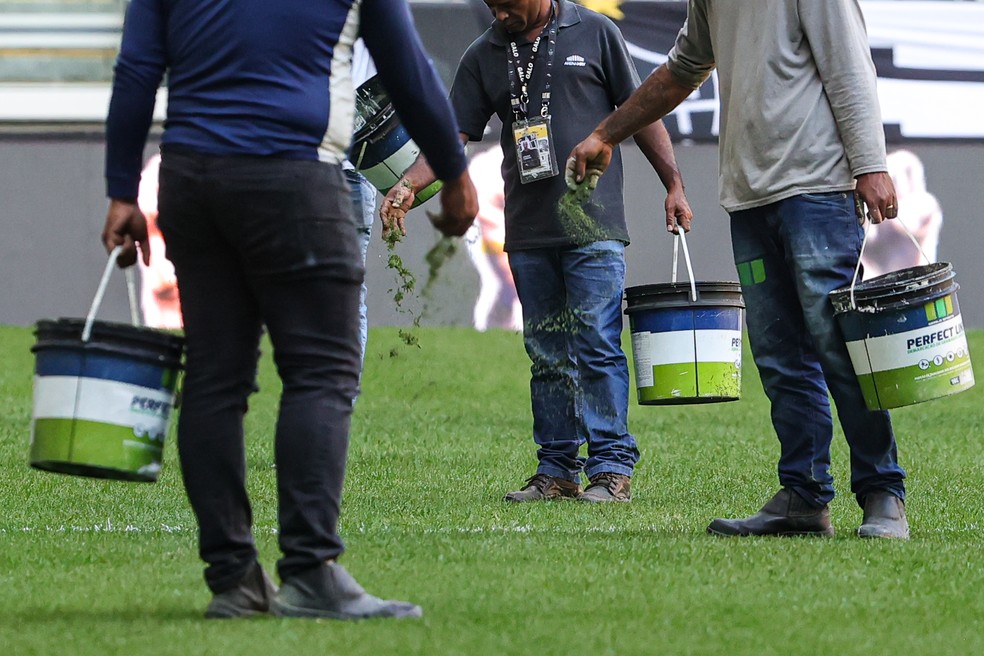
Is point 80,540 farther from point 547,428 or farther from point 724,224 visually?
point 724,224

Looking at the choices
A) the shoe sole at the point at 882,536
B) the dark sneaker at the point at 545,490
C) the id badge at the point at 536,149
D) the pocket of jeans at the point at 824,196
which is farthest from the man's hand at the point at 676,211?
the shoe sole at the point at 882,536

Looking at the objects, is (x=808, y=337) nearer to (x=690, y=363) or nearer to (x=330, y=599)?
(x=690, y=363)

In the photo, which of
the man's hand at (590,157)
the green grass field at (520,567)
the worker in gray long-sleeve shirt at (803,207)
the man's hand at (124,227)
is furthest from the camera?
the man's hand at (590,157)

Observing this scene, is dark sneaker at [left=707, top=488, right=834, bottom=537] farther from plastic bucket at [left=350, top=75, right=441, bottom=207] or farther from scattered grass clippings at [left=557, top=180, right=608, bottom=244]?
plastic bucket at [left=350, top=75, right=441, bottom=207]

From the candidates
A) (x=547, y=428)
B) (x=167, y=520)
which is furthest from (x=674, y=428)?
(x=167, y=520)

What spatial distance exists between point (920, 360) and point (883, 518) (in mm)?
635

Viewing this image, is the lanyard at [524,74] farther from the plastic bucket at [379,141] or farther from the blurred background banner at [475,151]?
the blurred background banner at [475,151]

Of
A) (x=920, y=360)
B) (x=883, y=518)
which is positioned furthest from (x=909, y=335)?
(x=883, y=518)

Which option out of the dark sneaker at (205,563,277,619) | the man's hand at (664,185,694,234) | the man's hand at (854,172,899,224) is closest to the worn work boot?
the man's hand at (854,172,899,224)

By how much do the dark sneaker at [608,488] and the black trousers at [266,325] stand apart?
270 cm

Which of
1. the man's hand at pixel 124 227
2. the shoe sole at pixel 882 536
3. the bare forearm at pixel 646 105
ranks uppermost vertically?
the bare forearm at pixel 646 105

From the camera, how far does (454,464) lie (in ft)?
24.9

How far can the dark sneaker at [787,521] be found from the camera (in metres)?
5.06

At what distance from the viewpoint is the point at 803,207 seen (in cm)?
487
